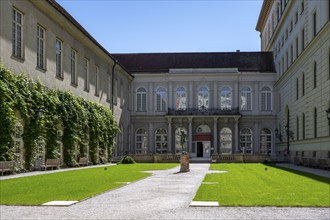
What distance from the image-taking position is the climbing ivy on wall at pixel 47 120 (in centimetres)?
2241

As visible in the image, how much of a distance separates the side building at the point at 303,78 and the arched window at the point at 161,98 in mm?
13471

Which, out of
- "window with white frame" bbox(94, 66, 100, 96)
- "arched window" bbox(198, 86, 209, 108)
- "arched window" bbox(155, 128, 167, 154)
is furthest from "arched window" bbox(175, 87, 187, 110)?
"window with white frame" bbox(94, 66, 100, 96)

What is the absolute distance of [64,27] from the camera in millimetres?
32438

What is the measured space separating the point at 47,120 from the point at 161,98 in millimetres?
32840

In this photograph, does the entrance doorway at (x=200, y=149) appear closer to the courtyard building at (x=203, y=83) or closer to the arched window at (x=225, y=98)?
the courtyard building at (x=203, y=83)

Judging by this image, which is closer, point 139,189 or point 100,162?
point 139,189

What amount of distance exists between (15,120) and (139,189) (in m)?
9.82

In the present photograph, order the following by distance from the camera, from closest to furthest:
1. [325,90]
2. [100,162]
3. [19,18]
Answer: [19,18], [325,90], [100,162]

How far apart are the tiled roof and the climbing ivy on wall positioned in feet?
75.2

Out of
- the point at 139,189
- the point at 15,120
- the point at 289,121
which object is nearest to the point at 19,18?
the point at 15,120

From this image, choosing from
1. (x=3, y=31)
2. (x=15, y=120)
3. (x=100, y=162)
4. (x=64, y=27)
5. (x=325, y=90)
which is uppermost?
(x=64, y=27)

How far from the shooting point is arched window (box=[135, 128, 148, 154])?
198 ft

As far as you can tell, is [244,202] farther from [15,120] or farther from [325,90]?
[325,90]

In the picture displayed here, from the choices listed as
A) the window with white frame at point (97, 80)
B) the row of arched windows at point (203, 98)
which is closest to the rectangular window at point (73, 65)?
the window with white frame at point (97, 80)
